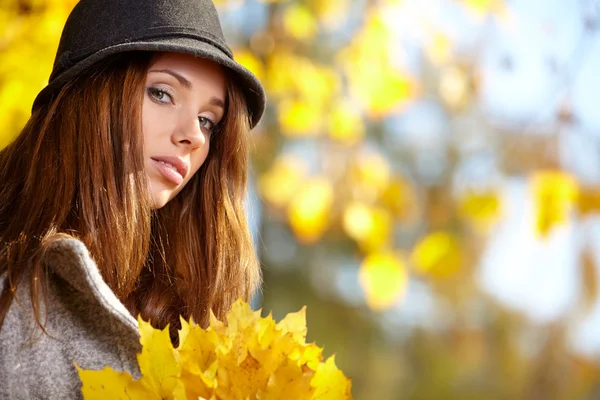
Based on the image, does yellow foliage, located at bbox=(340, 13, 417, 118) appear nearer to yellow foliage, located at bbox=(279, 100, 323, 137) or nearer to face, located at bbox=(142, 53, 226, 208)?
yellow foliage, located at bbox=(279, 100, 323, 137)

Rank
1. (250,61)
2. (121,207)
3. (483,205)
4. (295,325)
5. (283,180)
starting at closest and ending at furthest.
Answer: (295,325)
(121,207)
(250,61)
(483,205)
(283,180)

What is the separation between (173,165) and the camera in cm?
195

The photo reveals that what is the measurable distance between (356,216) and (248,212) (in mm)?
1627

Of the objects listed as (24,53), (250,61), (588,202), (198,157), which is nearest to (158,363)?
(198,157)

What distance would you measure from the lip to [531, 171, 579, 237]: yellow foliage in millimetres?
1889

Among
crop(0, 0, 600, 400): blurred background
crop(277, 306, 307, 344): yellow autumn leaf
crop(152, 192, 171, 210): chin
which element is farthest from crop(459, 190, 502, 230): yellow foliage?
crop(277, 306, 307, 344): yellow autumn leaf

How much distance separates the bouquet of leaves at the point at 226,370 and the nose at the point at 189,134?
Answer: 609mm

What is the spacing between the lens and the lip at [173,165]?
6.31 ft

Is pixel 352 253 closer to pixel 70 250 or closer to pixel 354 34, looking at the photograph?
pixel 354 34

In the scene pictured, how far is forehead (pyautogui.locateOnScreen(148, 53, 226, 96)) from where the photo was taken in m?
1.95

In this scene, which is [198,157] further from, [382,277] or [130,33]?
[382,277]

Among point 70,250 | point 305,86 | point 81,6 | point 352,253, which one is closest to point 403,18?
point 305,86

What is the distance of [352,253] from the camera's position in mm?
7168

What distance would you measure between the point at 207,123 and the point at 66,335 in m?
0.68
